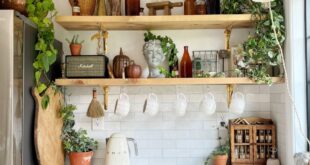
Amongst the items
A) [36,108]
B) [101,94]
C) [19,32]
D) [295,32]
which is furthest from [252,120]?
[19,32]

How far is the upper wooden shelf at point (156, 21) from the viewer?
2.22 meters

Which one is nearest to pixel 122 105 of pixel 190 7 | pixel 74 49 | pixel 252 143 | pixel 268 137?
pixel 74 49

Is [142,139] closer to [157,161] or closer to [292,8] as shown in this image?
[157,161]

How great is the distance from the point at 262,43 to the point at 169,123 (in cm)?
88

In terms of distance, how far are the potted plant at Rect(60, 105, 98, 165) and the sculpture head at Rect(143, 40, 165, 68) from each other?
2.18ft

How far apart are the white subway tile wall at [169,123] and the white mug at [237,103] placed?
0.18m

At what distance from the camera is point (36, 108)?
6.74ft

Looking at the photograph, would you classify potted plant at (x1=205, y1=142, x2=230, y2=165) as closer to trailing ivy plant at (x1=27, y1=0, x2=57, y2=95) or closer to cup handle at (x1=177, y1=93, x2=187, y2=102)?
cup handle at (x1=177, y1=93, x2=187, y2=102)

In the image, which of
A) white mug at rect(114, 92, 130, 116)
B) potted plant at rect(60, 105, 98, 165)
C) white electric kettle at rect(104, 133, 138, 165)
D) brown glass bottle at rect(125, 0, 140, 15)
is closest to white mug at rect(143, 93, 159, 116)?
white mug at rect(114, 92, 130, 116)

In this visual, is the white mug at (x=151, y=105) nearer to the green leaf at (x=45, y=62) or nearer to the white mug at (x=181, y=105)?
the white mug at (x=181, y=105)

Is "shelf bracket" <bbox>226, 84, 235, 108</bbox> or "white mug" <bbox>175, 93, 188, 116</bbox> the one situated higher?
"shelf bracket" <bbox>226, 84, 235, 108</bbox>

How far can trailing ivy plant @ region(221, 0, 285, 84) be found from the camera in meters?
2.20

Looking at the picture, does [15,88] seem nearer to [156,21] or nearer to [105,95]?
[105,95]

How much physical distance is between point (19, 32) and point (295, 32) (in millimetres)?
1675
